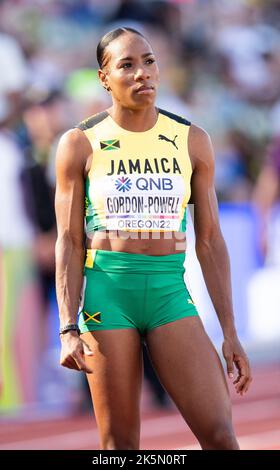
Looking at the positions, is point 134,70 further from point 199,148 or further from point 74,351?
point 74,351

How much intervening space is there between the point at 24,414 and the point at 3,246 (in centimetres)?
153

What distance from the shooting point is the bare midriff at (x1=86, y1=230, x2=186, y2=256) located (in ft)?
14.8

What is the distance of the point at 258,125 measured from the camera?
12227 millimetres

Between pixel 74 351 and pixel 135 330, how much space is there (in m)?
0.31

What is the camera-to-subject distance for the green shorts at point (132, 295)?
177 inches

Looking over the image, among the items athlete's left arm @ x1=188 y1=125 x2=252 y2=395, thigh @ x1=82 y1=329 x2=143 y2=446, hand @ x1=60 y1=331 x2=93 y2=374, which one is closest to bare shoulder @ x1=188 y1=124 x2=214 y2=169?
athlete's left arm @ x1=188 y1=125 x2=252 y2=395

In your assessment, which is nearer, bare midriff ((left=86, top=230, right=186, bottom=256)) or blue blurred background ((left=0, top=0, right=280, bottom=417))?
bare midriff ((left=86, top=230, right=186, bottom=256))

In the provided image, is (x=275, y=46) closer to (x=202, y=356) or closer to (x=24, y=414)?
(x=24, y=414)

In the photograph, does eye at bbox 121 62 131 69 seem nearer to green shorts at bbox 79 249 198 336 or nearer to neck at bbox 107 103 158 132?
Result: neck at bbox 107 103 158 132

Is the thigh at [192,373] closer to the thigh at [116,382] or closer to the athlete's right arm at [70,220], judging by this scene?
the thigh at [116,382]

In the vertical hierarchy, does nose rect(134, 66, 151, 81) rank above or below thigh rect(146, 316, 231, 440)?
above

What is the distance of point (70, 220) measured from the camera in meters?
4.55

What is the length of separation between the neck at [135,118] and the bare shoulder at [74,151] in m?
0.19

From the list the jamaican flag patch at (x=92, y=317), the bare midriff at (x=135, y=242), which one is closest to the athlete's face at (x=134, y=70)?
the bare midriff at (x=135, y=242)
